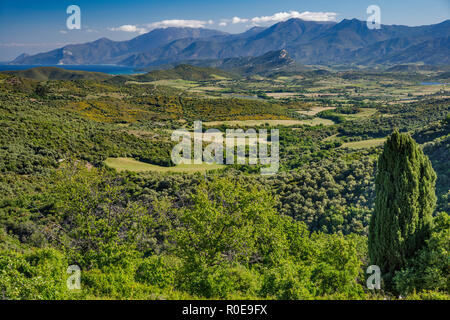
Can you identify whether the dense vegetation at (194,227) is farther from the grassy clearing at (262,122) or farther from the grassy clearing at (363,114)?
the grassy clearing at (363,114)

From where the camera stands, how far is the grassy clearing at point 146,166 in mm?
46875

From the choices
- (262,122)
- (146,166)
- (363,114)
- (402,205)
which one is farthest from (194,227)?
(363,114)

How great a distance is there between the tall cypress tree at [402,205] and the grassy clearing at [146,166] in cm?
3580

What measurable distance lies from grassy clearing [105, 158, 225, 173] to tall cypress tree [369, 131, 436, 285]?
1410 inches

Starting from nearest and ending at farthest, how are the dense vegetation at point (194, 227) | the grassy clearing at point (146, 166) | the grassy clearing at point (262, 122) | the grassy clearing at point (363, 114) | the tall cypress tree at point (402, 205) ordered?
the dense vegetation at point (194, 227) < the tall cypress tree at point (402, 205) < the grassy clearing at point (146, 166) < the grassy clearing at point (262, 122) < the grassy clearing at point (363, 114)

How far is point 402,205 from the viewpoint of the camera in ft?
42.3

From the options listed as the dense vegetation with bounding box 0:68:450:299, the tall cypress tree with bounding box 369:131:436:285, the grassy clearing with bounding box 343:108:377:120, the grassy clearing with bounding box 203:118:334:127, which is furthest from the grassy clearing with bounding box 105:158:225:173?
the grassy clearing with bounding box 343:108:377:120

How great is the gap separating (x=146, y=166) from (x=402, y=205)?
42.7 meters

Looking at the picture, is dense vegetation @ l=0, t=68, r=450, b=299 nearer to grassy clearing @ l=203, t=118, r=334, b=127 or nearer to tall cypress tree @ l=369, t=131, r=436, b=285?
tall cypress tree @ l=369, t=131, r=436, b=285

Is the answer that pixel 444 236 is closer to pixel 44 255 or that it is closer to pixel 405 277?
pixel 405 277

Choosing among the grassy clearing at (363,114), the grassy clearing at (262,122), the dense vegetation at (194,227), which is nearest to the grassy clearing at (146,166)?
the dense vegetation at (194,227)

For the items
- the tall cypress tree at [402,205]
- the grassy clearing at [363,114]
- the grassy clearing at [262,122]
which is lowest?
the tall cypress tree at [402,205]

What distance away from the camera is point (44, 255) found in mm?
13883

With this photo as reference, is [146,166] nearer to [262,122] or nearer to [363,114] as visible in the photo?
[262,122]
